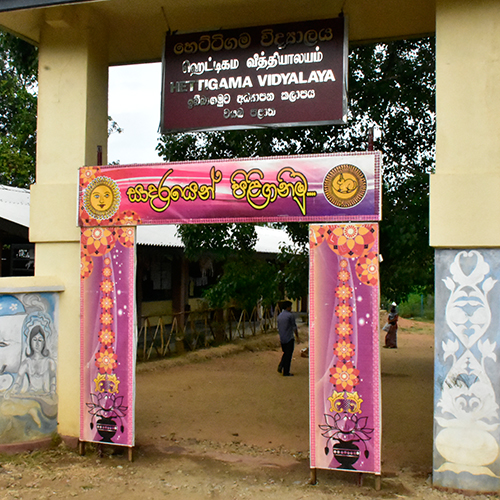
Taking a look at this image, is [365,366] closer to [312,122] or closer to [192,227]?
[312,122]

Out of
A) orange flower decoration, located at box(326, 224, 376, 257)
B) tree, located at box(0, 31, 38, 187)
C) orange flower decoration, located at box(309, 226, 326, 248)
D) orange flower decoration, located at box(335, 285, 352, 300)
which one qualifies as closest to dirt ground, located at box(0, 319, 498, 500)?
orange flower decoration, located at box(335, 285, 352, 300)

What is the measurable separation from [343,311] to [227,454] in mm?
2395

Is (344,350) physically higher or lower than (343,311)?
lower

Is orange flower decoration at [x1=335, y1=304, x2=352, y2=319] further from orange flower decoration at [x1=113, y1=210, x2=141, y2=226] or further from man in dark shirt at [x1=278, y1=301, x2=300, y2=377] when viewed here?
man in dark shirt at [x1=278, y1=301, x2=300, y2=377]

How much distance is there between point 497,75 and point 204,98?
2.94 meters

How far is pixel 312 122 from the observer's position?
5820 millimetres

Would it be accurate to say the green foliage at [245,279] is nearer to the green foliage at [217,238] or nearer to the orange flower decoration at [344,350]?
the green foliage at [217,238]

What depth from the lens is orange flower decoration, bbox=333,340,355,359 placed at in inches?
206

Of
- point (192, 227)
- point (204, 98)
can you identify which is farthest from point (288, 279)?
point (204, 98)

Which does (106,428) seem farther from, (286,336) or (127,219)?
(286,336)

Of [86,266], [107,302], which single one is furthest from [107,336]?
[86,266]

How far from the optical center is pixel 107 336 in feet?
19.7

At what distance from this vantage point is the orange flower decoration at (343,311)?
525 cm

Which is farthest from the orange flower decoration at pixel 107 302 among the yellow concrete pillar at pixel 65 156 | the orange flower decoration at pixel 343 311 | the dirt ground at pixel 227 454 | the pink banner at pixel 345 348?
the orange flower decoration at pixel 343 311
